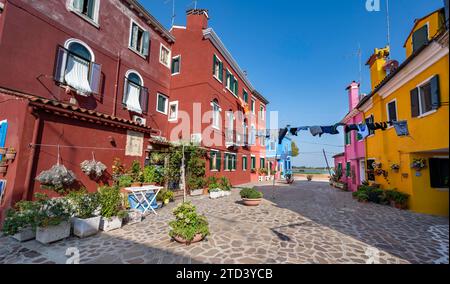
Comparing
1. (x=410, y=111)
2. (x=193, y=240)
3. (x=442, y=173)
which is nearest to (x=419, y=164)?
(x=410, y=111)

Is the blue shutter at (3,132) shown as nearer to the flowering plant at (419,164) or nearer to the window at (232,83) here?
the window at (232,83)

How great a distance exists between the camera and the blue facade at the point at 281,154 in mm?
29359

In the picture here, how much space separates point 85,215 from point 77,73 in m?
6.85

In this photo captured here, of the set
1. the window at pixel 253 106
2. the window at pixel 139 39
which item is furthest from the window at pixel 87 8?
the window at pixel 253 106

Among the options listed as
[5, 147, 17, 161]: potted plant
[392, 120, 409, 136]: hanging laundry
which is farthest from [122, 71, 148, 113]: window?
[392, 120, 409, 136]: hanging laundry

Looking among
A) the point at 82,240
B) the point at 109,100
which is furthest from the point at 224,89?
the point at 82,240

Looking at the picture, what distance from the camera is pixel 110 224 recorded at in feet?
19.5

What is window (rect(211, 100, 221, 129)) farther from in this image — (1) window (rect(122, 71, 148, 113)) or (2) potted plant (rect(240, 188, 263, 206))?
(2) potted plant (rect(240, 188, 263, 206))

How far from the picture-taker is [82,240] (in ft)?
16.9

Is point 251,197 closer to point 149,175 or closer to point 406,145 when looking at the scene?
point 149,175

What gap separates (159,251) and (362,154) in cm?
1437

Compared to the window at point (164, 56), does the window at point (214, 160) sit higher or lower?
lower

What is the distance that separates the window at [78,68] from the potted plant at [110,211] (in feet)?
18.4
